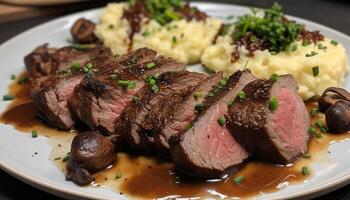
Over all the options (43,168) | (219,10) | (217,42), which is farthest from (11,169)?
(219,10)

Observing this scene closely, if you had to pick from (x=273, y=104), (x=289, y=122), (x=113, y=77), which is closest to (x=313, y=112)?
(x=289, y=122)

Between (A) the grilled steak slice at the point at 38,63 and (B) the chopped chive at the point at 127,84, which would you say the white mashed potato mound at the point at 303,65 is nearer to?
(B) the chopped chive at the point at 127,84

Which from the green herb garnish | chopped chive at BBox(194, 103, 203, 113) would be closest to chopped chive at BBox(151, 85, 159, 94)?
chopped chive at BBox(194, 103, 203, 113)

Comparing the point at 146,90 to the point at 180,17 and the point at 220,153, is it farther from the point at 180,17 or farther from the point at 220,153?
the point at 180,17

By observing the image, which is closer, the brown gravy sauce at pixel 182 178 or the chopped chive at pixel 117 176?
the brown gravy sauce at pixel 182 178

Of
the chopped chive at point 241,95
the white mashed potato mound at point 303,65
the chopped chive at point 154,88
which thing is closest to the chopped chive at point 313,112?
the white mashed potato mound at point 303,65

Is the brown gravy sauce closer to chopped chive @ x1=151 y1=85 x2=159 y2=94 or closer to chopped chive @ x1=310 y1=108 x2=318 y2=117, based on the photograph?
chopped chive @ x1=310 y1=108 x2=318 y2=117
